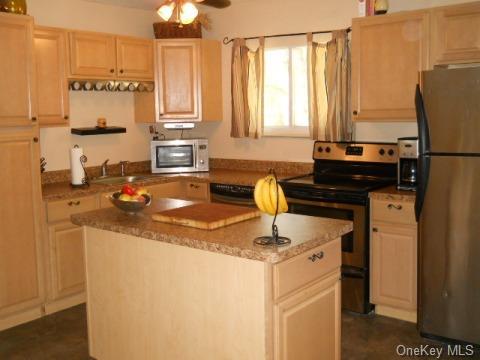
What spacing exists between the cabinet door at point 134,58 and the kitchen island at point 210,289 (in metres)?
2.17

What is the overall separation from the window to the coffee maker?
1.19m

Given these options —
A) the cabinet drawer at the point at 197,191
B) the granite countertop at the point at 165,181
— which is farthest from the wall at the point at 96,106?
the cabinet drawer at the point at 197,191

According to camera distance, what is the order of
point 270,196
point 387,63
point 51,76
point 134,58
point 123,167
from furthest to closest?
1. point 123,167
2. point 134,58
3. point 51,76
4. point 387,63
5. point 270,196

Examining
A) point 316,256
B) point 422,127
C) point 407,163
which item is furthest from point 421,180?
point 316,256

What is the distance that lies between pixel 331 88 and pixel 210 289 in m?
2.66

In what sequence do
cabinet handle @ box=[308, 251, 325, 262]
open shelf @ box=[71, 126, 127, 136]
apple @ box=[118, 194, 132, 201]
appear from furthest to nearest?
open shelf @ box=[71, 126, 127, 136], apple @ box=[118, 194, 132, 201], cabinet handle @ box=[308, 251, 325, 262]

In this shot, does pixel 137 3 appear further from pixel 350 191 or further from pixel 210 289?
pixel 210 289

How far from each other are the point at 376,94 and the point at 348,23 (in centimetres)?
83

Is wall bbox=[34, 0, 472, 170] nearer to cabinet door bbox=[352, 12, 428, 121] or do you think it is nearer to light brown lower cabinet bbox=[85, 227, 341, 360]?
cabinet door bbox=[352, 12, 428, 121]

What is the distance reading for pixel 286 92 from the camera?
5.22 m

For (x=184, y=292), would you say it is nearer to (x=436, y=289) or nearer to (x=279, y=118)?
(x=436, y=289)

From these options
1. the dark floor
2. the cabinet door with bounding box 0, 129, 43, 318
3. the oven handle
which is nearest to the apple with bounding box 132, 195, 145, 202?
the dark floor

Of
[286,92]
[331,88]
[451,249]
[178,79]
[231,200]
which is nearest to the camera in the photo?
[451,249]

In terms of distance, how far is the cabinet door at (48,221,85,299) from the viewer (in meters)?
4.22
